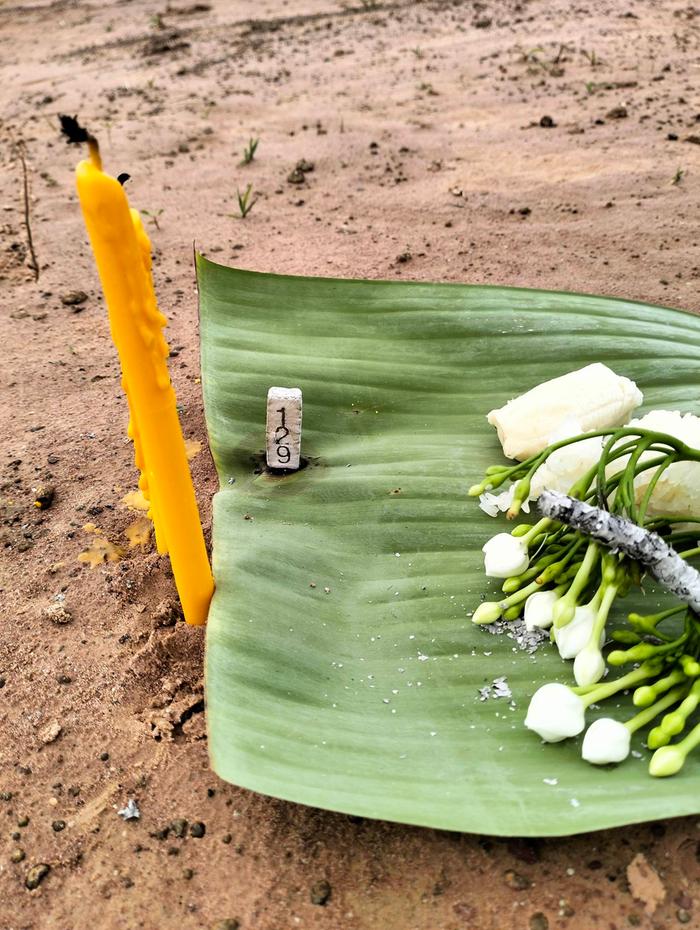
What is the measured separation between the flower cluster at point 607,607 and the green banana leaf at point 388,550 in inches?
1.3

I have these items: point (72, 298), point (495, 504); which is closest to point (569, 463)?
point (495, 504)

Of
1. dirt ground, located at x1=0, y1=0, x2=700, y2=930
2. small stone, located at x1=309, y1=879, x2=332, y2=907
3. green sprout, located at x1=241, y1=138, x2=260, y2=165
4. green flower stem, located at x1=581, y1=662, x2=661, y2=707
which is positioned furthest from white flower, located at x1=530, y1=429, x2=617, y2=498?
green sprout, located at x1=241, y1=138, x2=260, y2=165

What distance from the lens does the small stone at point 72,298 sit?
222cm

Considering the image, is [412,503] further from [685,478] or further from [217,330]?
[217,330]

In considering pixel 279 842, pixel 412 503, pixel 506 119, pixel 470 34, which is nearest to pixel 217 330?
pixel 412 503

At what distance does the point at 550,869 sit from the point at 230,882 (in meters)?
0.34

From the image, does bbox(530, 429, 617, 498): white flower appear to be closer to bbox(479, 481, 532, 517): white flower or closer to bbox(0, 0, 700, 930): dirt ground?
bbox(479, 481, 532, 517): white flower

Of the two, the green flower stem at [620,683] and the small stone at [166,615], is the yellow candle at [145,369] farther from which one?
the green flower stem at [620,683]

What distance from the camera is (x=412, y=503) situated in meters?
1.34

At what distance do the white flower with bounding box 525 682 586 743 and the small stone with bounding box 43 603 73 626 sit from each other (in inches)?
27.0

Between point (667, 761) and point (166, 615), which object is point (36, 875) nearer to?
point (166, 615)

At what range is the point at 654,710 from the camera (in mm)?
948

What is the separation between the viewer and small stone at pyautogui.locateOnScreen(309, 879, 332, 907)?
3.03ft

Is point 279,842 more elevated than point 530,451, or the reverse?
point 530,451
